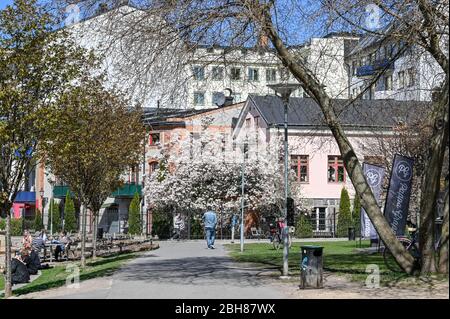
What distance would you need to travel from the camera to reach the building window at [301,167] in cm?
5078

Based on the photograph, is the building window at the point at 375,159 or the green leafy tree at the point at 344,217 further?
the green leafy tree at the point at 344,217

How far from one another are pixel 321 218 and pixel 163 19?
38792 mm

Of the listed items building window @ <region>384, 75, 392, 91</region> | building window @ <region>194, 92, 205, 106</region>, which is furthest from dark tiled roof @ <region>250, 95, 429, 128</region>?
building window @ <region>194, 92, 205, 106</region>

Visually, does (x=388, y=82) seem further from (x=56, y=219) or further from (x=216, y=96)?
(x=56, y=219)

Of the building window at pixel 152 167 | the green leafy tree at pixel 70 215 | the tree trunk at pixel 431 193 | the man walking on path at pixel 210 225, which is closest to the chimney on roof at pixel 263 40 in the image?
the tree trunk at pixel 431 193

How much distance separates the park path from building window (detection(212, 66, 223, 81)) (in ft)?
15.7

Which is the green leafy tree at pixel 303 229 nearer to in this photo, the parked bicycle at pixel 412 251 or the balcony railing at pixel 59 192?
the balcony railing at pixel 59 192

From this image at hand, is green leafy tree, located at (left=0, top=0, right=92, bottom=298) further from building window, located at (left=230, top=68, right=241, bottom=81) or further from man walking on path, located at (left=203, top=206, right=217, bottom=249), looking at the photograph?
man walking on path, located at (left=203, top=206, right=217, bottom=249)

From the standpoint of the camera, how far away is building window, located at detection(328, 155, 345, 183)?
5288 centimetres

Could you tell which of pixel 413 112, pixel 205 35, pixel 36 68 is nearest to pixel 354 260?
pixel 413 112

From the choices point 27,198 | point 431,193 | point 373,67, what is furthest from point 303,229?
point 27,198

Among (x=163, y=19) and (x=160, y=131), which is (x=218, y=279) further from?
(x=160, y=131)

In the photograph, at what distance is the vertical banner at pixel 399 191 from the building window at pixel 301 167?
30.0 meters

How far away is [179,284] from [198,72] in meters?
5.02
